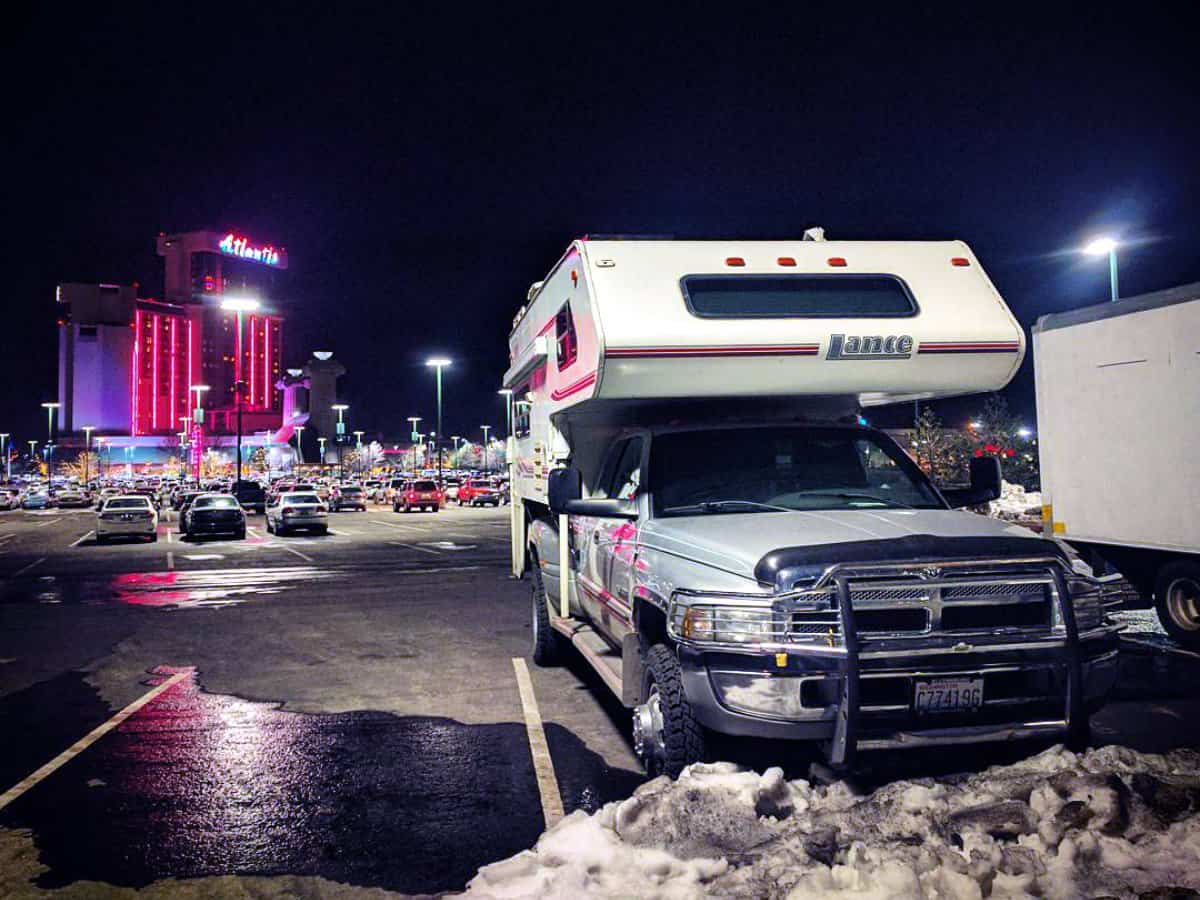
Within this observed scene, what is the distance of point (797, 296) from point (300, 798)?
14.4 ft

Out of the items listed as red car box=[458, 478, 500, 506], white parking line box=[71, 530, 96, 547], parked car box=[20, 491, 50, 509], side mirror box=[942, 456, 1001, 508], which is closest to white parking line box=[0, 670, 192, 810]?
side mirror box=[942, 456, 1001, 508]

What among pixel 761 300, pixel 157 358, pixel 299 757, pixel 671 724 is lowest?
pixel 299 757

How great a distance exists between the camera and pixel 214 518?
28844mm

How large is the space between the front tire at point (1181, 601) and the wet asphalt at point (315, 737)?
0.31 meters

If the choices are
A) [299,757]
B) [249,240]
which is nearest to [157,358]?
[249,240]

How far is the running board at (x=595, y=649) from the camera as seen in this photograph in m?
6.10

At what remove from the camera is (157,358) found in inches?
6747

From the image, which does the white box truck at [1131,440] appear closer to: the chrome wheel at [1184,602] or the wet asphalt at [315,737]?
the chrome wheel at [1184,602]

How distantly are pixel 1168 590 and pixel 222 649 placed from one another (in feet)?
31.5

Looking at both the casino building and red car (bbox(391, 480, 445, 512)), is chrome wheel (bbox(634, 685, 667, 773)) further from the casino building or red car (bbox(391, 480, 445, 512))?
the casino building

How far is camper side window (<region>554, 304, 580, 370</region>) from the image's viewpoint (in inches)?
277

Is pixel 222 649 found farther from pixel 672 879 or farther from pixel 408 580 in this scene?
pixel 672 879

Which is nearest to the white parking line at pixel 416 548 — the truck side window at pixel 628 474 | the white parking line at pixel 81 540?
the white parking line at pixel 81 540

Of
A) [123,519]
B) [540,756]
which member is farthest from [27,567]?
[540,756]
